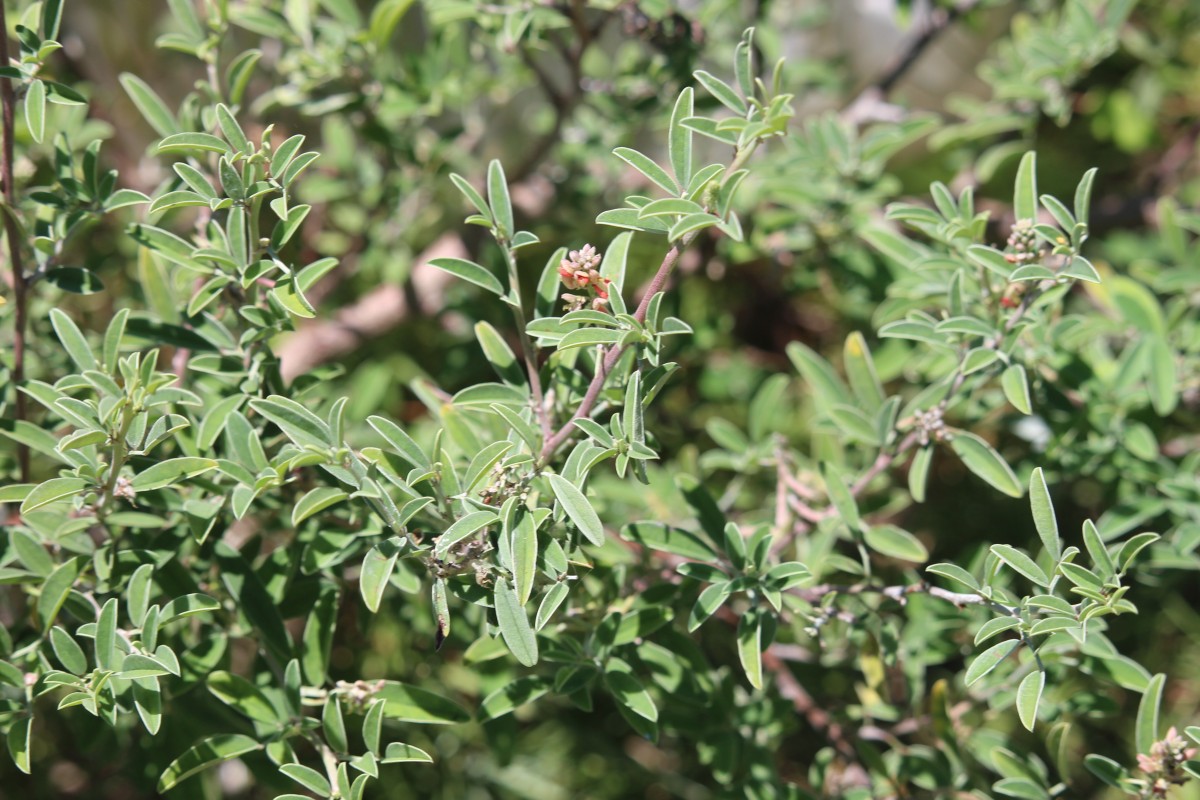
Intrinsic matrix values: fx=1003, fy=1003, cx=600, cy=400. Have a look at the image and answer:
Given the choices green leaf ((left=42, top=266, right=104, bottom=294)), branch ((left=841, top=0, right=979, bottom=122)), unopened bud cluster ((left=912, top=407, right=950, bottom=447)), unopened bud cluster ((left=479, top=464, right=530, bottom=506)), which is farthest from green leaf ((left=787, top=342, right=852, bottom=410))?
green leaf ((left=42, top=266, right=104, bottom=294))

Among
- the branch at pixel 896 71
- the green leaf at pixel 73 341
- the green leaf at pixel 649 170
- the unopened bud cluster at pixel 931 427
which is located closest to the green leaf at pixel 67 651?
the green leaf at pixel 73 341

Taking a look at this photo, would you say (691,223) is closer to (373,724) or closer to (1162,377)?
(373,724)

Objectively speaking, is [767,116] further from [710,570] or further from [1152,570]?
[1152,570]

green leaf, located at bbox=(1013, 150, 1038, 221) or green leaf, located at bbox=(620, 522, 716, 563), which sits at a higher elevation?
green leaf, located at bbox=(1013, 150, 1038, 221)

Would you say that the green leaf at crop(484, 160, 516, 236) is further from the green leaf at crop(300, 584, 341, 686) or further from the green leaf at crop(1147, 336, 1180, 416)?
the green leaf at crop(1147, 336, 1180, 416)

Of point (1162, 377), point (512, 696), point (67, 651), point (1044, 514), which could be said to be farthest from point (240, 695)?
point (1162, 377)

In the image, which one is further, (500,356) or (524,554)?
(500,356)
